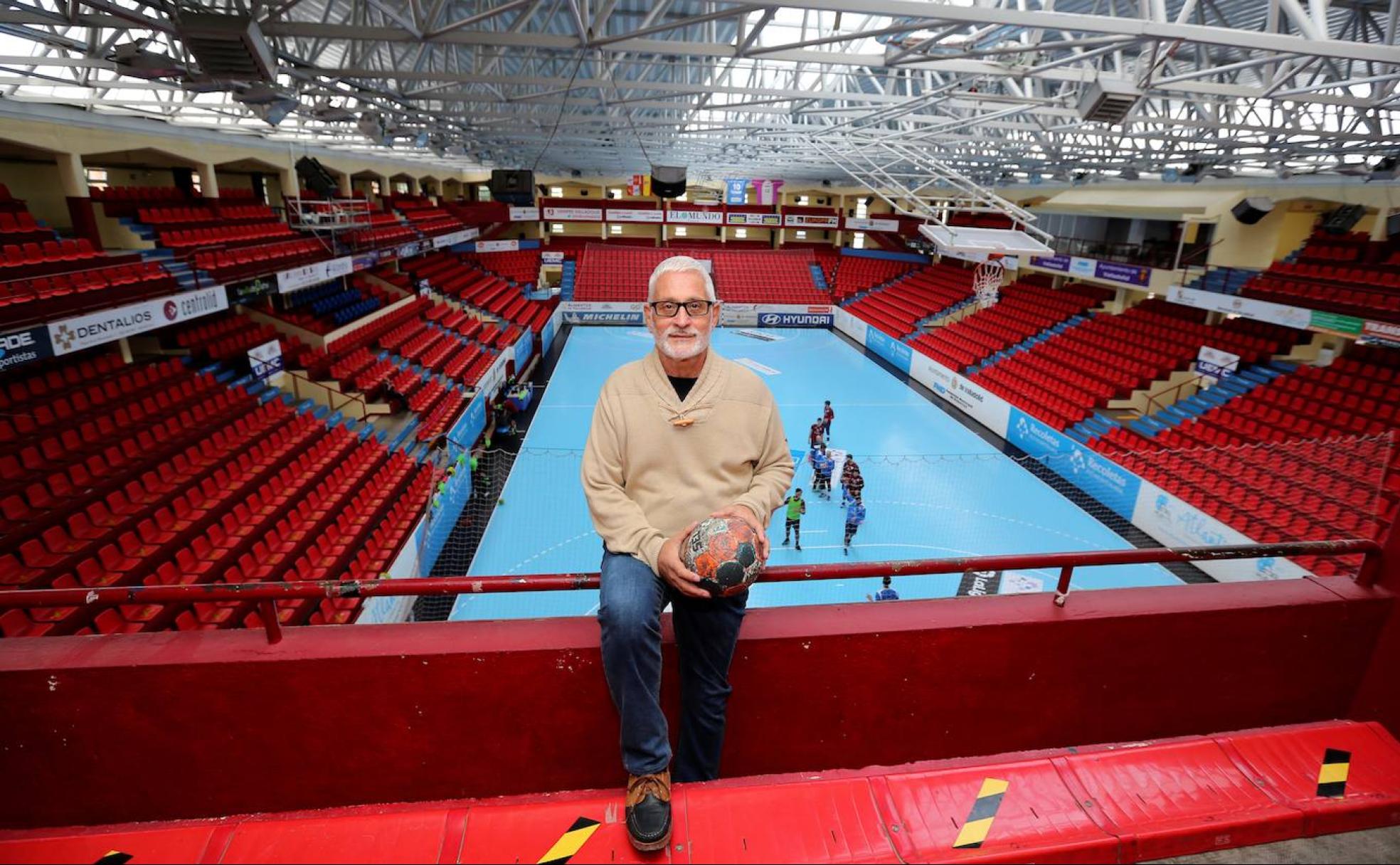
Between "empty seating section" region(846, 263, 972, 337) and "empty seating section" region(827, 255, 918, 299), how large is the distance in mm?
1066

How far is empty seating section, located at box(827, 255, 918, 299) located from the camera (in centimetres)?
3597

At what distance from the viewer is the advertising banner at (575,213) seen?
37156 millimetres

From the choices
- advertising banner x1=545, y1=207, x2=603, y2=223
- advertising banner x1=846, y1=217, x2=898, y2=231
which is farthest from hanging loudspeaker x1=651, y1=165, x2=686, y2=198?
advertising banner x1=846, y1=217, x2=898, y2=231

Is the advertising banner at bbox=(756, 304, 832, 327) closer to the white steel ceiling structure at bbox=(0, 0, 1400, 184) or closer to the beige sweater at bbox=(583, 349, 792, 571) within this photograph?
the white steel ceiling structure at bbox=(0, 0, 1400, 184)

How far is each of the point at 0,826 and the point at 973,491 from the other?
45.4 ft

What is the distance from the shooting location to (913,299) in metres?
31.3

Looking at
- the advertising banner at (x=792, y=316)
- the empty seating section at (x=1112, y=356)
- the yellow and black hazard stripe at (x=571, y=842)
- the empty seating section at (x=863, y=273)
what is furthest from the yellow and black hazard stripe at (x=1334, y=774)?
the empty seating section at (x=863, y=273)

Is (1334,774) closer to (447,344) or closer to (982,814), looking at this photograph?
(982,814)

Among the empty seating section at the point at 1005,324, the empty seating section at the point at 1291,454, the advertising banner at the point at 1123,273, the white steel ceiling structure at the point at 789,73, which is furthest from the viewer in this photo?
the empty seating section at the point at 1005,324

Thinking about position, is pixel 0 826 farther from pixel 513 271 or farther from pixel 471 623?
pixel 513 271

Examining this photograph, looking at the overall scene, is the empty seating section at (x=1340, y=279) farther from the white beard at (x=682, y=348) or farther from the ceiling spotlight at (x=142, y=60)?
the ceiling spotlight at (x=142, y=60)

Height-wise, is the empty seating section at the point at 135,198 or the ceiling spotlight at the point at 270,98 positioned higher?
the ceiling spotlight at the point at 270,98

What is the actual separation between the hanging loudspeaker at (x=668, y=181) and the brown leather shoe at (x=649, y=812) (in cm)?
2360

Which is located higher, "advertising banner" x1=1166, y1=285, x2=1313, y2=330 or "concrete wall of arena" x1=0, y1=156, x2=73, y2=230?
"concrete wall of arena" x1=0, y1=156, x2=73, y2=230
